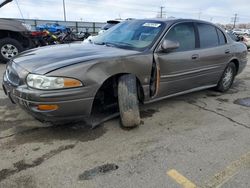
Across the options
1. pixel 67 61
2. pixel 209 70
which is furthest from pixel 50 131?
pixel 209 70

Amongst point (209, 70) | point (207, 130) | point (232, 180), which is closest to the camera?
point (232, 180)

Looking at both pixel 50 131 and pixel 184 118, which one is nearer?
pixel 50 131

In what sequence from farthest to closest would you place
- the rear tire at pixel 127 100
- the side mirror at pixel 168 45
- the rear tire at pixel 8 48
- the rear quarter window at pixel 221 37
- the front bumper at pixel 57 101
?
the rear tire at pixel 8 48 < the rear quarter window at pixel 221 37 < the side mirror at pixel 168 45 < the rear tire at pixel 127 100 < the front bumper at pixel 57 101

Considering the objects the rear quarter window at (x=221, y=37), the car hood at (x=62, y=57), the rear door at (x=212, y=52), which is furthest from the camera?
the rear quarter window at (x=221, y=37)

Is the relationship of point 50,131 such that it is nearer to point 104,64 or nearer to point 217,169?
point 104,64

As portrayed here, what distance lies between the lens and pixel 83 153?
302cm

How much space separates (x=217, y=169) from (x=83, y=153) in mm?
1496

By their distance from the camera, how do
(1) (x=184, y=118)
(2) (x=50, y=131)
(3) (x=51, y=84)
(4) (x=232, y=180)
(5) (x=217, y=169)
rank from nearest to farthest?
(4) (x=232, y=180) → (5) (x=217, y=169) → (3) (x=51, y=84) → (2) (x=50, y=131) → (1) (x=184, y=118)

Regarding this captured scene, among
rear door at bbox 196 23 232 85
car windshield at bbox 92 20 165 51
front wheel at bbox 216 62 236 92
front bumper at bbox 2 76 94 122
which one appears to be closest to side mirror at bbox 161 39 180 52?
car windshield at bbox 92 20 165 51

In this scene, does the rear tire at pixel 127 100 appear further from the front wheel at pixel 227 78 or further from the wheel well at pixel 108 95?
the front wheel at pixel 227 78

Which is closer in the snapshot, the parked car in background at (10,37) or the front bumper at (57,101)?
the front bumper at (57,101)

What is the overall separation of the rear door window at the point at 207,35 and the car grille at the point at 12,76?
3.22 metres

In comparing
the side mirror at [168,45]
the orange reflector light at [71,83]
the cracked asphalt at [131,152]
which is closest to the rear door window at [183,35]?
the side mirror at [168,45]

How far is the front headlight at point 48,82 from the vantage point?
301 centimetres
